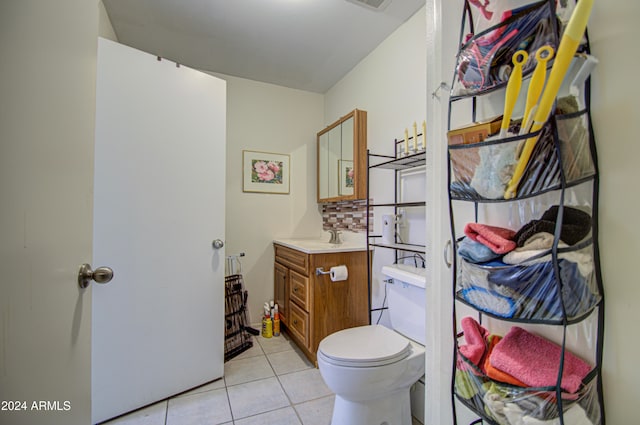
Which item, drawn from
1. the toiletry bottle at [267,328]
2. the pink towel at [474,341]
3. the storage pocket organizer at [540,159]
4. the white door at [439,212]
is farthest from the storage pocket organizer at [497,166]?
the toiletry bottle at [267,328]

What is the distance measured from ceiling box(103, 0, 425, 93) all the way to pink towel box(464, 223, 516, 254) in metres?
1.71

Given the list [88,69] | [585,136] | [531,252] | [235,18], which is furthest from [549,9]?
[235,18]

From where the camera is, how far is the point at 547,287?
0.47 meters

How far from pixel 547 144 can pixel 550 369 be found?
410mm

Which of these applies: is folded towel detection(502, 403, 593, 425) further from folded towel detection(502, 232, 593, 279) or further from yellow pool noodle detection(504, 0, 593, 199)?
yellow pool noodle detection(504, 0, 593, 199)

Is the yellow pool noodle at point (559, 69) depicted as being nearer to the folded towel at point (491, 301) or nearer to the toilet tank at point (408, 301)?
the folded towel at point (491, 301)

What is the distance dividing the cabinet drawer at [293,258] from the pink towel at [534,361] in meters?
1.55

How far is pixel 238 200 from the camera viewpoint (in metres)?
2.75

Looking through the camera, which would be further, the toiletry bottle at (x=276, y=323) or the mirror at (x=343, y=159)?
the toiletry bottle at (x=276, y=323)

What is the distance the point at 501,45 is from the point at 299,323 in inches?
83.8

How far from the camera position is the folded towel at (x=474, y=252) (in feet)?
1.85

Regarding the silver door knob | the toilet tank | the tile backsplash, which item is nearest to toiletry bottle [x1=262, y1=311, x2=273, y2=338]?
the tile backsplash

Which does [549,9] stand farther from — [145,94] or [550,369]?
[145,94]

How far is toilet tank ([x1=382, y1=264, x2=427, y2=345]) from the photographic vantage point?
141 cm
